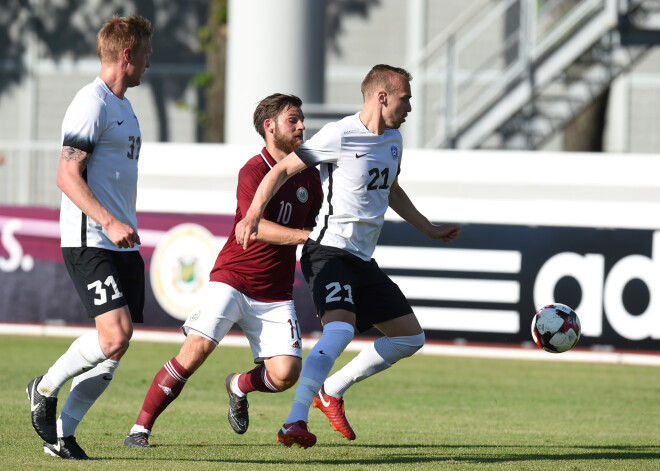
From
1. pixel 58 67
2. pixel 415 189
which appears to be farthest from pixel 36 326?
pixel 58 67

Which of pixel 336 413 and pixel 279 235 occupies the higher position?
pixel 279 235

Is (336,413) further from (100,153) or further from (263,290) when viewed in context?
(100,153)

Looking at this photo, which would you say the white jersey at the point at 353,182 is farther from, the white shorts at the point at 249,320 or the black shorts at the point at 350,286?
the white shorts at the point at 249,320

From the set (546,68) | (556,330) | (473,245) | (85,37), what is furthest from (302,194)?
(85,37)

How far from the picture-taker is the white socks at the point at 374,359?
25.0 feet

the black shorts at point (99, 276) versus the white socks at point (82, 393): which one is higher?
the black shorts at point (99, 276)

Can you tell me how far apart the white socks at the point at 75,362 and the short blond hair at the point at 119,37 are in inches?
63.2

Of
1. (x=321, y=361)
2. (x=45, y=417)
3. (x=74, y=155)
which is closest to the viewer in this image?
(x=74, y=155)

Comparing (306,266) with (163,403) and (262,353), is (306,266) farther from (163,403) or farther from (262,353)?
(163,403)

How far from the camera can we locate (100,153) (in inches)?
260

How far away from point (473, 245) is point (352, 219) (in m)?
6.89

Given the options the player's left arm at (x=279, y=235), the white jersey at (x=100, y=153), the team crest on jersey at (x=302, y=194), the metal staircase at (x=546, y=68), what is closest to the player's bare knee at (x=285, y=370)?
the player's left arm at (x=279, y=235)

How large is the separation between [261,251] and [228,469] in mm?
1454

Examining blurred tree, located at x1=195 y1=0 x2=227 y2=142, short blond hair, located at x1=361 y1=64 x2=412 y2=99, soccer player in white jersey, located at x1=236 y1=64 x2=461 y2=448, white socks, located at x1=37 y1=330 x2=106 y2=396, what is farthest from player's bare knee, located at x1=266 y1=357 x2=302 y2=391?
blurred tree, located at x1=195 y1=0 x2=227 y2=142
